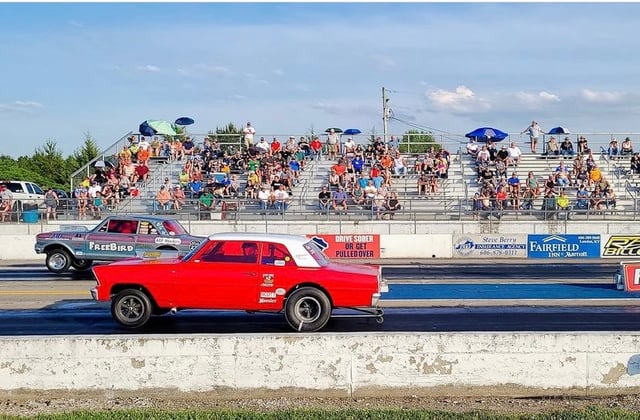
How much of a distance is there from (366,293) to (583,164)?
82.6 ft

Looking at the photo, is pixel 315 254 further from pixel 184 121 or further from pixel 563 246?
pixel 184 121

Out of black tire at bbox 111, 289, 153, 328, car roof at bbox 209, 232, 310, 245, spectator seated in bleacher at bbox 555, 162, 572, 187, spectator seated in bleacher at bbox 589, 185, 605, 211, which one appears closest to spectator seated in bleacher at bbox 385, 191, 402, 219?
spectator seated in bleacher at bbox 555, 162, 572, 187

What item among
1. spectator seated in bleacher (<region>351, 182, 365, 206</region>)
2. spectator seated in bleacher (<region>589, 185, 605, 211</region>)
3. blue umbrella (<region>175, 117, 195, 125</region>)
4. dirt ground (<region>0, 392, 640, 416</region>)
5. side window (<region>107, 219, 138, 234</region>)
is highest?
blue umbrella (<region>175, 117, 195, 125</region>)

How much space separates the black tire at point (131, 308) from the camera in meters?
12.6

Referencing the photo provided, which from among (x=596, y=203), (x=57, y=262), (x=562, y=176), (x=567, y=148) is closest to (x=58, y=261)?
(x=57, y=262)

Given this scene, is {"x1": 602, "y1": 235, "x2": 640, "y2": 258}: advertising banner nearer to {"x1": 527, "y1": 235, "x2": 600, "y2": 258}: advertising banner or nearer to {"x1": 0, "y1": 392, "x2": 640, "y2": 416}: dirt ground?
{"x1": 527, "y1": 235, "x2": 600, "y2": 258}: advertising banner

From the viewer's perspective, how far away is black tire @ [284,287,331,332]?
40.7ft

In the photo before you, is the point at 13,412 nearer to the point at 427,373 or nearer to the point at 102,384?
the point at 102,384

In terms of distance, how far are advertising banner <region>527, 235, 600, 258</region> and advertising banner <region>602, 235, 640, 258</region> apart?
293 millimetres

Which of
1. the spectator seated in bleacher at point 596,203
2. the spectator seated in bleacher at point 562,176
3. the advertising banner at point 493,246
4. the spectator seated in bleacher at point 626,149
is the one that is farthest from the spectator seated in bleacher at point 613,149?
the advertising banner at point 493,246

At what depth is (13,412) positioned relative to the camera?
9039mm

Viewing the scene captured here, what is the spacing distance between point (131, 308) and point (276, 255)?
8.34 ft

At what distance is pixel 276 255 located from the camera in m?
12.6

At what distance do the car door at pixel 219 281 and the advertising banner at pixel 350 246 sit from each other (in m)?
15.5
